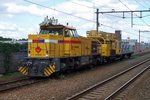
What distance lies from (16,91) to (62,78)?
5.64 m

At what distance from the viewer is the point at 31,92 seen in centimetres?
1455

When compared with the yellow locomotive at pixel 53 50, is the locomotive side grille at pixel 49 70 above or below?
below

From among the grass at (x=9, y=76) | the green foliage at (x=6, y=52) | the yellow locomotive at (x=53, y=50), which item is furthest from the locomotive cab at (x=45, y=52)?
the green foliage at (x=6, y=52)

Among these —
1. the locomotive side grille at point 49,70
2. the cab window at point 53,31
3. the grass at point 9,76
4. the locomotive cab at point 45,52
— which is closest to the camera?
the locomotive side grille at point 49,70

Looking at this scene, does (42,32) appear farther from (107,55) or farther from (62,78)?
(107,55)

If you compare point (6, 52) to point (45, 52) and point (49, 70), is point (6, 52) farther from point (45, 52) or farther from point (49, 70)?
point (49, 70)

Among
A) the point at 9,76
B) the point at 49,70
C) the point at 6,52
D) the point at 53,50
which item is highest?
the point at 53,50

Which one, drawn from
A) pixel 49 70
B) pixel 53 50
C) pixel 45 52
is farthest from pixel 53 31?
pixel 49 70

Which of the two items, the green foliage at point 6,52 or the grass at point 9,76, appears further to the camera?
the green foliage at point 6,52

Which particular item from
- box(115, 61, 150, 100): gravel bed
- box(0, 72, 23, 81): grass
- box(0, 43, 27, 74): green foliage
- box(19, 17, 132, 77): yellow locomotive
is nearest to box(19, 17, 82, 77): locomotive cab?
box(19, 17, 132, 77): yellow locomotive

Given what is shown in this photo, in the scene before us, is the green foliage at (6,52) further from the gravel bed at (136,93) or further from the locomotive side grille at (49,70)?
the gravel bed at (136,93)

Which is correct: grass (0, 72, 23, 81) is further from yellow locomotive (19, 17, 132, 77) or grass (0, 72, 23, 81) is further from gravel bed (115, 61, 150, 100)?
gravel bed (115, 61, 150, 100)

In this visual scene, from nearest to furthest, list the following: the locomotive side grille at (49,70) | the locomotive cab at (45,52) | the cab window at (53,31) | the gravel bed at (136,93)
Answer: the gravel bed at (136,93) → the locomotive side grille at (49,70) → the locomotive cab at (45,52) → the cab window at (53,31)

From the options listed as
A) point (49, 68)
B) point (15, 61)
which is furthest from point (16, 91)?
point (15, 61)
